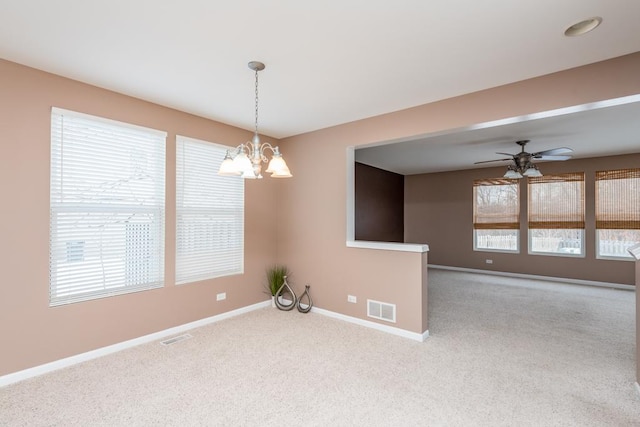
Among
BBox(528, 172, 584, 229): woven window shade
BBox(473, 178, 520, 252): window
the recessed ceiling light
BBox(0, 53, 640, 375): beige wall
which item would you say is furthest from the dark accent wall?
the recessed ceiling light

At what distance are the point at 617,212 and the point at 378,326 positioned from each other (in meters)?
5.94

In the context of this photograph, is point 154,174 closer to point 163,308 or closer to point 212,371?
point 163,308

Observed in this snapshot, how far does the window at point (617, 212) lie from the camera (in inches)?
229

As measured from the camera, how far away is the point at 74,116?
2.83m

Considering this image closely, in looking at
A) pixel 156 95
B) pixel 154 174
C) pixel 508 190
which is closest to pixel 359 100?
pixel 156 95

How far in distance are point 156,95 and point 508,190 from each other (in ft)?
25.0

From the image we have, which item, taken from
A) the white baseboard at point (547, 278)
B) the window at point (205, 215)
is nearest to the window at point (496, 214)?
the white baseboard at point (547, 278)

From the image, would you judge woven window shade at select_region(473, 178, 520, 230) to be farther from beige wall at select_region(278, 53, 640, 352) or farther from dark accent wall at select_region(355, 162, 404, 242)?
beige wall at select_region(278, 53, 640, 352)

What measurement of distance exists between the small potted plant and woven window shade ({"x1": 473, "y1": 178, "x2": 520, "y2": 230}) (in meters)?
5.57

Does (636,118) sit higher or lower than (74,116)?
higher

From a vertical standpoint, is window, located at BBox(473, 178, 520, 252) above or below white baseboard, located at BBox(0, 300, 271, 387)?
above

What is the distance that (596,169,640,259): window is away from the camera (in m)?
5.83

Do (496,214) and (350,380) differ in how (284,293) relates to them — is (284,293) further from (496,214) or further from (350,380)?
(496,214)

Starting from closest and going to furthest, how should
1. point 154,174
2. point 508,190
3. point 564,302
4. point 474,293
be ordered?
point 154,174, point 564,302, point 474,293, point 508,190
